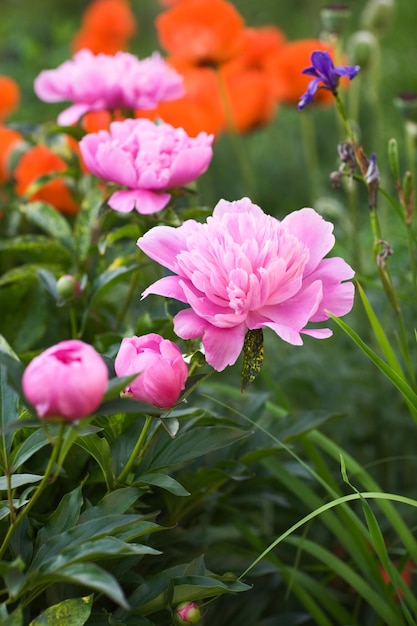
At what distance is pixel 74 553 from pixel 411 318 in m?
0.65

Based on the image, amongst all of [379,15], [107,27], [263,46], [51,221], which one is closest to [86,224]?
[51,221]

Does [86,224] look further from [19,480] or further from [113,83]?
[19,480]

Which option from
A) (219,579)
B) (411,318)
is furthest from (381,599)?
(411,318)

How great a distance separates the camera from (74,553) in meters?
0.46

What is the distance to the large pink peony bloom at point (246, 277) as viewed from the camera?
19.7 inches

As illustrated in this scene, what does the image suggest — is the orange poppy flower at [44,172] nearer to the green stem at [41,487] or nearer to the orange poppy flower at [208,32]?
the orange poppy flower at [208,32]

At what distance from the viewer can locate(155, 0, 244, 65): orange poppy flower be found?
48.5 inches

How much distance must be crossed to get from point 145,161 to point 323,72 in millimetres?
149

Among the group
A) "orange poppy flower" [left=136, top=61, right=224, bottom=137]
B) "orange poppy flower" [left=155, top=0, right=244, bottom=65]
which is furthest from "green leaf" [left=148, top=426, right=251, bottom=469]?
"orange poppy flower" [left=155, top=0, right=244, bottom=65]

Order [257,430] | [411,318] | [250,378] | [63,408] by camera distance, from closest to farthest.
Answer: [63,408] → [250,378] → [257,430] → [411,318]

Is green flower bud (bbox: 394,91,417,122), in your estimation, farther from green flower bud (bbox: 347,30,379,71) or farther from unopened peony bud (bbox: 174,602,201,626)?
unopened peony bud (bbox: 174,602,201,626)

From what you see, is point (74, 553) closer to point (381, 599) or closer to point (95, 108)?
point (381, 599)

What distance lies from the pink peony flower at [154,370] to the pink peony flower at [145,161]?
0.60 ft

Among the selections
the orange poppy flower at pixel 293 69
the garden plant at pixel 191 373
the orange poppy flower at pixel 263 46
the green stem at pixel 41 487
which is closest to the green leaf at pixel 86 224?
the garden plant at pixel 191 373
